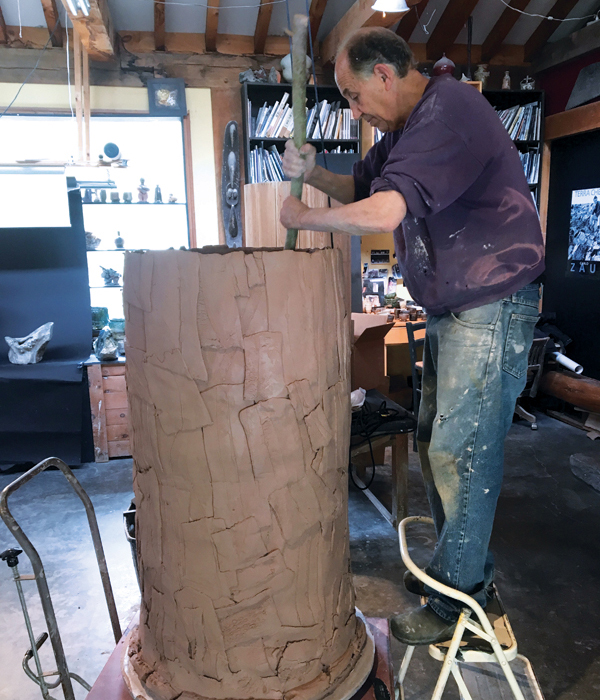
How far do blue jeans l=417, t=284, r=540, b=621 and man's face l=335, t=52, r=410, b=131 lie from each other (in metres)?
0.51

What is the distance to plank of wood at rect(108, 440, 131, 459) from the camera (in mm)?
3633

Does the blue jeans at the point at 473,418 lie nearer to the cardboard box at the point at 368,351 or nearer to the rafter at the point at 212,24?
the cardboard box at the point at 368,351

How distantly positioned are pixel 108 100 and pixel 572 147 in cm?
371

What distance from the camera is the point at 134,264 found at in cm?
93

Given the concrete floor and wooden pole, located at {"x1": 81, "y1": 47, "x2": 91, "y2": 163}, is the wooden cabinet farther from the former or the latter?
wooden pole, located at {"x1": 81, "y1": 47, "x2": 91, "y2": 163}

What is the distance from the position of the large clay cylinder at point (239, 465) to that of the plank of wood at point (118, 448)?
8.85 feet

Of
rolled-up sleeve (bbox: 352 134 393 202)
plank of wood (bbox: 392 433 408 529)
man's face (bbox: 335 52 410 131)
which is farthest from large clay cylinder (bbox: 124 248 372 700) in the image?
plank of wood (bbox: 392 433 408 529)

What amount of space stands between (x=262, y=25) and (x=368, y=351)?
105 inches

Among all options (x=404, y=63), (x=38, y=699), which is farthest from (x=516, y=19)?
(x=38, y=699)

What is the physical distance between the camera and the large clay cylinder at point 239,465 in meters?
0.89

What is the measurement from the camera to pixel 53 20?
379 cm

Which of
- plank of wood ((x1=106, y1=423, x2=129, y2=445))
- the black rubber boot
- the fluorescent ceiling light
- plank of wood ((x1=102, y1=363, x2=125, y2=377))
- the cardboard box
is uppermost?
the fluorescent ceiling light

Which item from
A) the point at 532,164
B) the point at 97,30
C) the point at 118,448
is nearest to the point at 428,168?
the point at 118,448

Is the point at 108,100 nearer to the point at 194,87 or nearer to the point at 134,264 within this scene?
the point at 194,87
